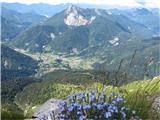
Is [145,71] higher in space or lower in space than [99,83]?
higher

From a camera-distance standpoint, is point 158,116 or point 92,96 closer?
point 92,96

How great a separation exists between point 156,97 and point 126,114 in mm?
3718

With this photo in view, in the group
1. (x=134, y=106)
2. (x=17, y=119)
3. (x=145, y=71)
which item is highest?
(x=145, y=71)

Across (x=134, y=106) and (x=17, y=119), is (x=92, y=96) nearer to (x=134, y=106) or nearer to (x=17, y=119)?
(x=134, y=106)

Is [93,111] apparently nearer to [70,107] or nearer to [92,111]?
[92,111]

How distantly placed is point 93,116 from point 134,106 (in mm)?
1769

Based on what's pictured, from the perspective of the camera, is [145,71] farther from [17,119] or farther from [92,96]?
[17,119]

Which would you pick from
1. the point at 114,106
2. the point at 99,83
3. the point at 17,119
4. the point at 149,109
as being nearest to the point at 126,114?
the point at 114,106

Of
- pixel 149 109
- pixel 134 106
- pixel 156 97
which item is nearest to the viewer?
pixel 134 106

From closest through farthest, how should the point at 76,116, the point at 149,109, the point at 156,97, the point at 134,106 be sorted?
the point at 76,116, the point at 134,106, the point at 149,109, the point at 156,97

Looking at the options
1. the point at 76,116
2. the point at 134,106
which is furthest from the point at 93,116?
the point at 134,106

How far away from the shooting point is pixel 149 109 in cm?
1071

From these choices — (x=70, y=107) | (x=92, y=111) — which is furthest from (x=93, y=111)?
(x=70, y=107)

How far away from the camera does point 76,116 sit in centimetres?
862
